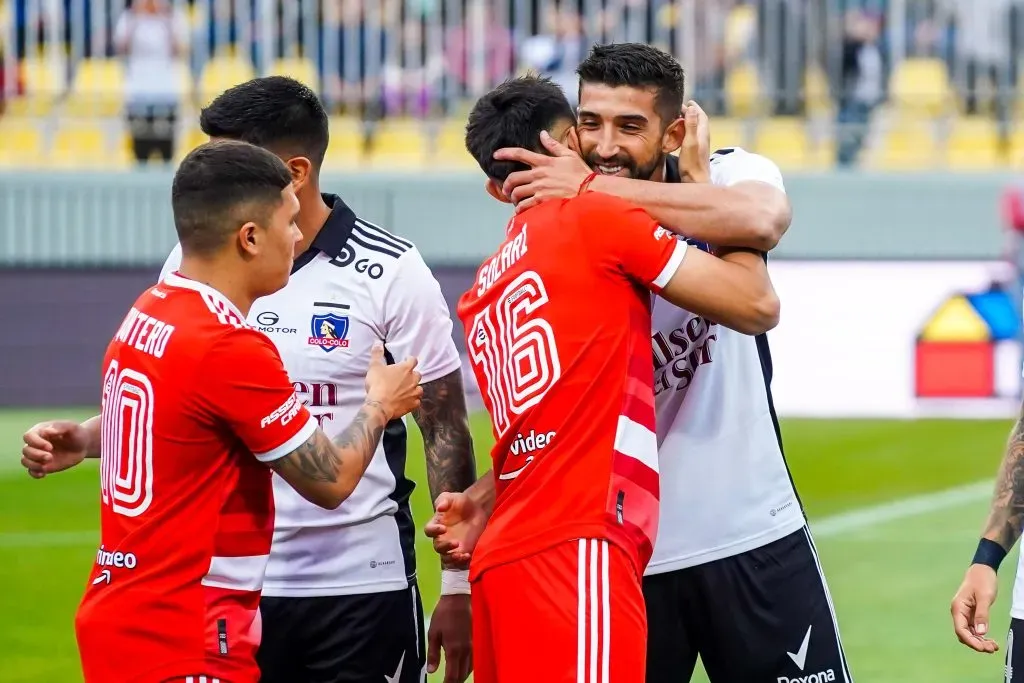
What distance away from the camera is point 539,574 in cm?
356

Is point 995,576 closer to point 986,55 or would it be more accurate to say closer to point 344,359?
point 344,359

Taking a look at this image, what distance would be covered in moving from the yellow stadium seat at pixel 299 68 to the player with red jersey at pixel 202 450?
1564 cm

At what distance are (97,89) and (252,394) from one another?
16.3 metres

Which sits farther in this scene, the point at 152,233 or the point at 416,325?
the point at 152,233

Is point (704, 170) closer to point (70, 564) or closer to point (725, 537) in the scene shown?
point (725, 537)

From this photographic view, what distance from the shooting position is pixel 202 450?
358cm

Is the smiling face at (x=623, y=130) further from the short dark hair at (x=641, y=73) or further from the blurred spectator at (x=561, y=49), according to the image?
the blurred spectator at (x=561, y=49)

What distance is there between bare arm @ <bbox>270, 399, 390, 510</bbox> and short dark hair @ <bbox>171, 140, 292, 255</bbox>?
507 mm

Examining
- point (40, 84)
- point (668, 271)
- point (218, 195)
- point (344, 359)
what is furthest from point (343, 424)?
point (40, 84)

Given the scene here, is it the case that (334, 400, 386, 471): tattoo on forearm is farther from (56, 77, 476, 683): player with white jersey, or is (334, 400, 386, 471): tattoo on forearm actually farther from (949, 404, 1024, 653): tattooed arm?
(949, 404, 1024, 653): tattooed arm

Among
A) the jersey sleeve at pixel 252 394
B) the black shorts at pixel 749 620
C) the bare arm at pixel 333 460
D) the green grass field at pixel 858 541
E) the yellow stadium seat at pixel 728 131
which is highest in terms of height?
the yellow stadium seat at pixel 728 131

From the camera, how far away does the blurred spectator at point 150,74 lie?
59.6ft

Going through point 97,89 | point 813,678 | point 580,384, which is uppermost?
point 97,89

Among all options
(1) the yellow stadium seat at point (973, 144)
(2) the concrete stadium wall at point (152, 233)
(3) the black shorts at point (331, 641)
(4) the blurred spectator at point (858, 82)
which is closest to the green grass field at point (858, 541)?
(2) the concrete stadium wall at point (152, 233)
